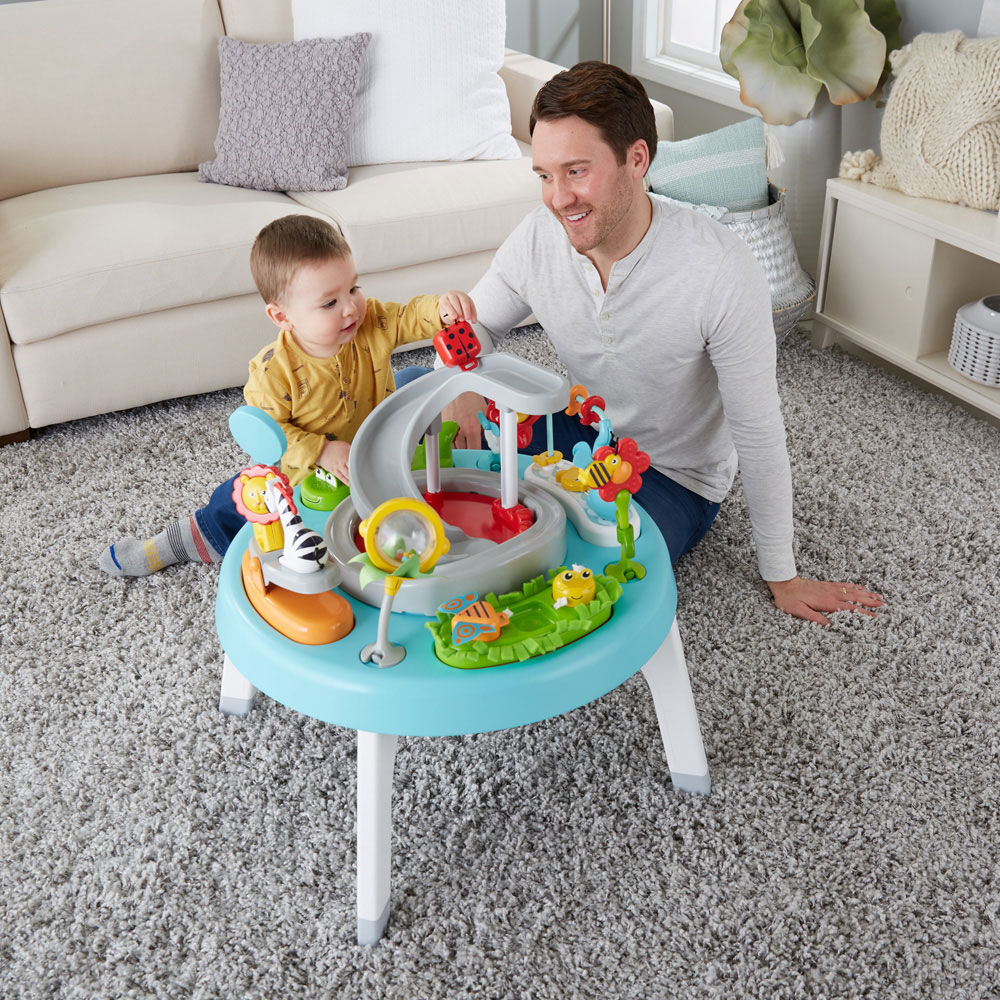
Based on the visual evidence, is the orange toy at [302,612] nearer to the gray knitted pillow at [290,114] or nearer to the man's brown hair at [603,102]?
the man's brown hair at [603,102]

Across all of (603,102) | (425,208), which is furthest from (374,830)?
(425,208)

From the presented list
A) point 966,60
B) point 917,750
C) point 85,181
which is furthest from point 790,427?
point 85,181

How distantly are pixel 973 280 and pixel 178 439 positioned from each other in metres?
1.77

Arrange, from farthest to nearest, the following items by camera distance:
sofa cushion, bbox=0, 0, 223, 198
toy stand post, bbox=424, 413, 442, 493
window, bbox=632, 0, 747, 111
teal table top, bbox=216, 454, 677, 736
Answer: window, bbox=632, 0, 747, 111 → sofa cushion, bbox=0, 0, 223, 198 → toy stand post, bbox=424, 413, 442, 493 → teal table top, bbox=216, 454, 677, 736

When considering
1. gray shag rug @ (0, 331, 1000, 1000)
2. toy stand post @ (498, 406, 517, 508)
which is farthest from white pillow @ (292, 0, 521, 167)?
toy stand post @ (498, 406, 517, 508)

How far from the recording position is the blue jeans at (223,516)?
68.0 inches

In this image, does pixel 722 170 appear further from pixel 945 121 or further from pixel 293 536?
pixel 293 536

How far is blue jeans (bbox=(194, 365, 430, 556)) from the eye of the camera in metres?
1.73

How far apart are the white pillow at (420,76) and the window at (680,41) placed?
0.87 m

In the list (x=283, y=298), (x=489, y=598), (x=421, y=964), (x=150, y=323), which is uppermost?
(x=283, y=298)

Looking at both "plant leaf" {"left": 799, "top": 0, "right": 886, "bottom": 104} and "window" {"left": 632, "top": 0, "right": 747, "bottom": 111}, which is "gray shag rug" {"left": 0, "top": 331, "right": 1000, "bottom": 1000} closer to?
"plant leaf" {"left": 799, "top": 0, "right": 886, "bottom": 104}

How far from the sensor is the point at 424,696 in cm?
111

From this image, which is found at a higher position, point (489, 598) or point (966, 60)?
point (966, 60)

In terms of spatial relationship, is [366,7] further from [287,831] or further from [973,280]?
[287,831]
